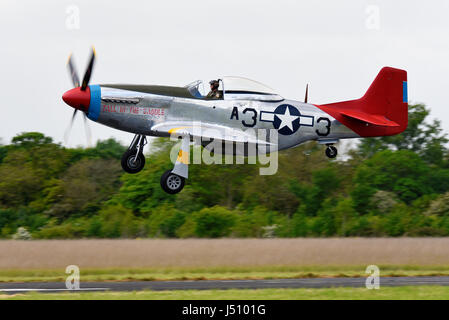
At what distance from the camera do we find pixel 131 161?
18.0m

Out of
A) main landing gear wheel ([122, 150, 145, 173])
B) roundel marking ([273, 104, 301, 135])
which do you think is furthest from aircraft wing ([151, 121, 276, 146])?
main landing gear wheel ([122, 150, 145, 173])

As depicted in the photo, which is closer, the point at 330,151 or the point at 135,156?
the point at 135,156

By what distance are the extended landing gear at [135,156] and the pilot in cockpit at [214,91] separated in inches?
81.7

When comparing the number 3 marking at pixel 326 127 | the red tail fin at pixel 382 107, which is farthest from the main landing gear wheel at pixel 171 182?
the red tail fin at pixel 382 107

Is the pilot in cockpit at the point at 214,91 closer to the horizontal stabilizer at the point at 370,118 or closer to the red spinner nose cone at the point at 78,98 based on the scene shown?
the red spinner nose cone at the point at 78,98

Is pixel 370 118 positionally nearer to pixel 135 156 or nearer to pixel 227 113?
pixel 227 113

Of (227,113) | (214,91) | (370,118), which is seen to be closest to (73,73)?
(214,91)

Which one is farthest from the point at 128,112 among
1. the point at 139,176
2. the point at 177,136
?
the point at 139,176

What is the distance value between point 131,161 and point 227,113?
112 inches

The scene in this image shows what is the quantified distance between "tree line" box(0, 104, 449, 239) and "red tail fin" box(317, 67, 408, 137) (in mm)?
11649

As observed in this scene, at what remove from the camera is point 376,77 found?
19688mm
